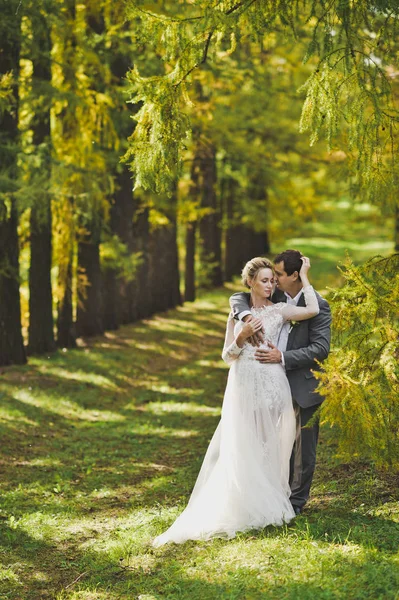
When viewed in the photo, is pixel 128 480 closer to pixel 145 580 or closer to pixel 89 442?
pixel 89 442

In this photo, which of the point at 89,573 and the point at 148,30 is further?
the point at 148,30

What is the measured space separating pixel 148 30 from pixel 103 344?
12.4 meters

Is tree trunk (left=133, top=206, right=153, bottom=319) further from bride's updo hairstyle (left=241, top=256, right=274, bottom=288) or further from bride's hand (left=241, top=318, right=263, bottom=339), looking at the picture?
bride's hand (left=241, top=318, right=263, bottom=339)

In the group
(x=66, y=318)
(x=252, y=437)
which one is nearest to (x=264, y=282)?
(x=252, y=437)

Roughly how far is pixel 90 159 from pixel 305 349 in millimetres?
Answer: 10706

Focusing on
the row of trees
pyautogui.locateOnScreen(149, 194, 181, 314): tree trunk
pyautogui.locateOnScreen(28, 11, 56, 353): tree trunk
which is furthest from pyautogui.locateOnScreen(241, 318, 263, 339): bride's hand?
pyautogui.locateOnScreen(149, 194, 181, 314): tree trunk

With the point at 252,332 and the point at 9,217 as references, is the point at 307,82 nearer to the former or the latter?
the point at 252,332

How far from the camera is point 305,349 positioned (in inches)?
273

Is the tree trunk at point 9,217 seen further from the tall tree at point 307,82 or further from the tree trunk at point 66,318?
the tall tree at point 307,82

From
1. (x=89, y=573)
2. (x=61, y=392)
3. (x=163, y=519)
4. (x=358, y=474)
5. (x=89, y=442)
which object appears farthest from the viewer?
(x=61, y=392)

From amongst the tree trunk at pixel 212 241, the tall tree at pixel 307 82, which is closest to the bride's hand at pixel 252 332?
the tall tree at pixel 307 82

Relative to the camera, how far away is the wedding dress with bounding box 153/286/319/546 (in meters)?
6.81

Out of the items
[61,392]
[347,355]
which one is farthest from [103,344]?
[347,355]

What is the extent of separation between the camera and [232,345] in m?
7.02
